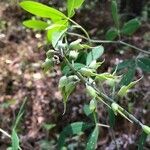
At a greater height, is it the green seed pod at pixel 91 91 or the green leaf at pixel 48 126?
the green seed pod at pixel 91 91

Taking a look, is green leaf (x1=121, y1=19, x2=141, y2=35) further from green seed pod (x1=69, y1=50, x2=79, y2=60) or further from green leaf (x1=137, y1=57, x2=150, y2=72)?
green seed pod (x1=69, y1=50, x2=79, y2=60)

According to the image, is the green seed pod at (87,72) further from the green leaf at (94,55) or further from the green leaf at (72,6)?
the green leaf at (94,55)

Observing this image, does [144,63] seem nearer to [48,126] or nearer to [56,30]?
[56,30]

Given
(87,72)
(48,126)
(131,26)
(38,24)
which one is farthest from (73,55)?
(48,126)

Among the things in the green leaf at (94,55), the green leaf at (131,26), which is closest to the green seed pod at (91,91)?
the green leaf at (94,55)

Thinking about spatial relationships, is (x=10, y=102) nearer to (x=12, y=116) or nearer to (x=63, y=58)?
(x=12, y=116)

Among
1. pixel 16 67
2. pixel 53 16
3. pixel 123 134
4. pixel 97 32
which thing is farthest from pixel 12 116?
pixel 53 16
